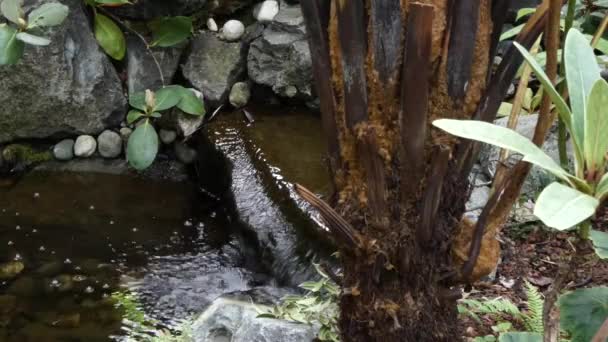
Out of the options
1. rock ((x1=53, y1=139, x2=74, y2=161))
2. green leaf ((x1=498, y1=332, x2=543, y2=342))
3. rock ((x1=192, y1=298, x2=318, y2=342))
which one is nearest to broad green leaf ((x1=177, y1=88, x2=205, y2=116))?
rock ((x1=53, y1=139, x2=74, y2=161))

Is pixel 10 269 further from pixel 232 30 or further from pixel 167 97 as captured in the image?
pixel 232 30

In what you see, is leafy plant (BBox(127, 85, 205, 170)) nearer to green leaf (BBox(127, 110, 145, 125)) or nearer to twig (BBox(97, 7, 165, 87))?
green leaf (BBox(127, 110, 145, 125))

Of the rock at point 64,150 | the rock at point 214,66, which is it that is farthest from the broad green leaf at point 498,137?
the rock at point 64,150

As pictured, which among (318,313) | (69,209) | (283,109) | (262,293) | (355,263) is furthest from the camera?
(283,109)

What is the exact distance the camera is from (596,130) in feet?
4.15

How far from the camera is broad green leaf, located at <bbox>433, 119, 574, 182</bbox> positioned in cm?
117

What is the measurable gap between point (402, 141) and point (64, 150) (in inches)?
148

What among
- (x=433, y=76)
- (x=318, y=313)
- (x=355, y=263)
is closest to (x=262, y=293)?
Answer: (x=318, y=313)

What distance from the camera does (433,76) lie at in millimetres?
1416

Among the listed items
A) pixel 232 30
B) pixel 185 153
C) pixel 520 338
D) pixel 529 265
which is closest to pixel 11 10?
pixel 185 153

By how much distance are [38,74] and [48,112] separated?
0.84 feet

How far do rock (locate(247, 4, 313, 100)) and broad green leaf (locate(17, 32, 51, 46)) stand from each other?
4.98ft

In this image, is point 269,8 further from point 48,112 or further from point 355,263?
point 355,263

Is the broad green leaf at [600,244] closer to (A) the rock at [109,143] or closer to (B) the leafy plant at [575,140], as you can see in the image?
(B) the leafy plant at [575,140]
